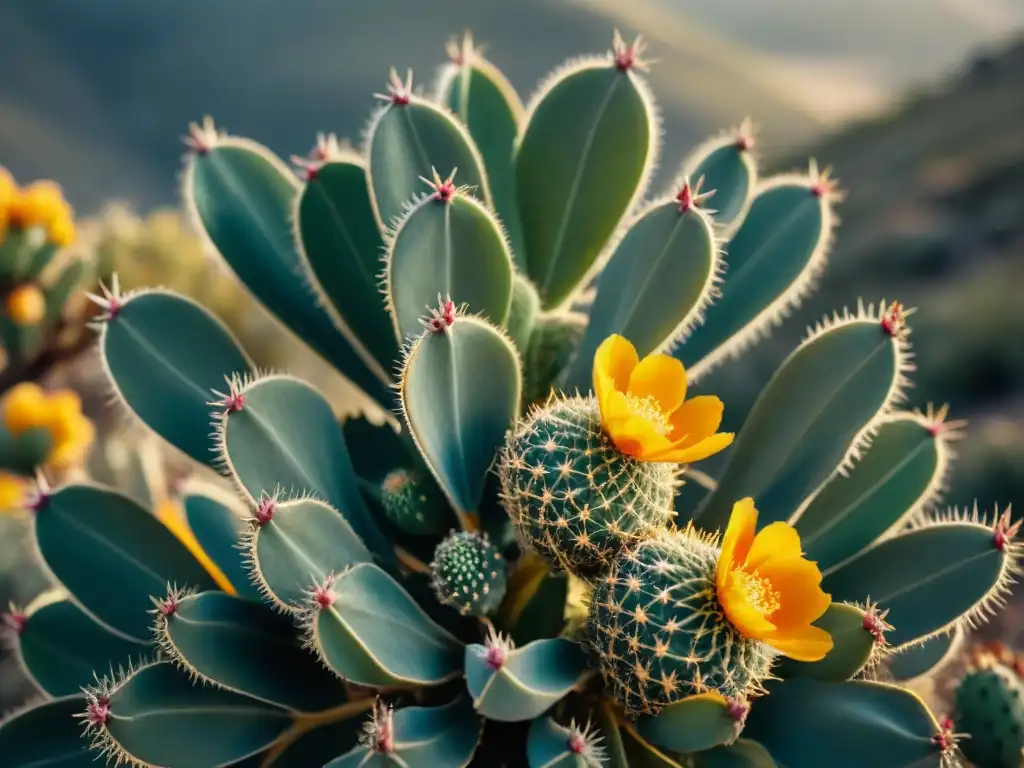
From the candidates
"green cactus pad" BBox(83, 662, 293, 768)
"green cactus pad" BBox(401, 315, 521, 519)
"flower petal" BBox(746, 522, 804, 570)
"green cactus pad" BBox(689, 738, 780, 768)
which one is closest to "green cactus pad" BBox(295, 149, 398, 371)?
"green cactus pad" BBox(401, 315, 521, 519)

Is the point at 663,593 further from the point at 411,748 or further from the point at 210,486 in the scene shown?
the point at 210,486

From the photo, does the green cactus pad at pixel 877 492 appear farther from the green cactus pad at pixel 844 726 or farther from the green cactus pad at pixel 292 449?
the green cactus pad at pixel 292 449

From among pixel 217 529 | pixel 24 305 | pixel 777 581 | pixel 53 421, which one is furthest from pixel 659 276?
pixel 53 421

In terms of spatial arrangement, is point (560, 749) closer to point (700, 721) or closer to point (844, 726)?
point (700, 721)

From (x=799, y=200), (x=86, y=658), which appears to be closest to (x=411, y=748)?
(x=86, y=658)

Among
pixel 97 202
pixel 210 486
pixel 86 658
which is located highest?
pixel 97 202

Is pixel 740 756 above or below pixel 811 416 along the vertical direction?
below
